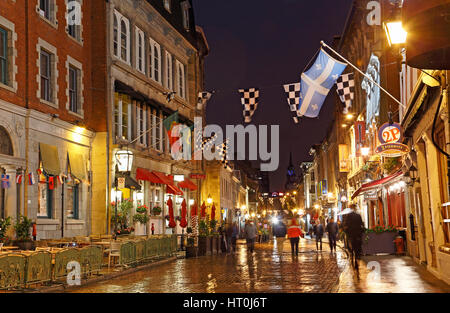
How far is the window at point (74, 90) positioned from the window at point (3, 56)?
5308mm

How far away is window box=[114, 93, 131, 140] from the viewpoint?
28.2 m

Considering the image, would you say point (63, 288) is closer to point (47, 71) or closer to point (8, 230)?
point (8, 230)

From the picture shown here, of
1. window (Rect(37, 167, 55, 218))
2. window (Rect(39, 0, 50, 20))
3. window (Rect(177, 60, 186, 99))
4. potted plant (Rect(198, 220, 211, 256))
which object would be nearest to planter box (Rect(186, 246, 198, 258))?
potted plant (Rect(198, 220, 211, 256))

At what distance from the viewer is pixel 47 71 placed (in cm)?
2288

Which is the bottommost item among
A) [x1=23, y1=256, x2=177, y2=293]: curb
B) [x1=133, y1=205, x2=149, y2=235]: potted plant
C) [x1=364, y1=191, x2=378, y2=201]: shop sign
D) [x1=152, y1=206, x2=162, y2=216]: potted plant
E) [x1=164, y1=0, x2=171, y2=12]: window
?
[x1=23, y1=256, x2=177, y2=293]: curb

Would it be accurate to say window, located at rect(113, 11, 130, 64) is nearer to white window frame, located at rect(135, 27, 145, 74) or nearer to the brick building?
white window frame, located at rect(135, 27, 145, 74)

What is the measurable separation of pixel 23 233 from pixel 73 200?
6170 mm

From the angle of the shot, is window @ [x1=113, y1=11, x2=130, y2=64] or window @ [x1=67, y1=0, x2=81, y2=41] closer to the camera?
window @ [x1=67, y1=0, x2=81, y2=41]

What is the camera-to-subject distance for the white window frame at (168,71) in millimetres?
35625

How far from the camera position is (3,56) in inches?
770

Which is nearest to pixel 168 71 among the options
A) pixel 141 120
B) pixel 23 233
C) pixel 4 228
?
pixel 141 120

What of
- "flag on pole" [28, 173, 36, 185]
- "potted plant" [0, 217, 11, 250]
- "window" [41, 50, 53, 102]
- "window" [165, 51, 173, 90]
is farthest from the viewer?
"window" [165, 51, 173, 90]

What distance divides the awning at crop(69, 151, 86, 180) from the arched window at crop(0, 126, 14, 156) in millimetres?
4477
